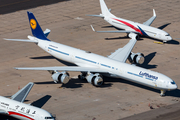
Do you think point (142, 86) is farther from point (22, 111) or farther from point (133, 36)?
point (133, 36)

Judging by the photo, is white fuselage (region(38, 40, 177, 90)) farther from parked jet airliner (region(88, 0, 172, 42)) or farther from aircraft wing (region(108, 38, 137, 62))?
parked jet airliner (region(88, 0, 172, 42))

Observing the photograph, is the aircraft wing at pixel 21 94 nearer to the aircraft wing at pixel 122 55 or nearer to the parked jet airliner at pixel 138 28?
the aircraft wing at pixel 122 55

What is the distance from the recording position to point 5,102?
49219 mm

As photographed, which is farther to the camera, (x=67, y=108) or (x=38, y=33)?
(x=38, y=33)

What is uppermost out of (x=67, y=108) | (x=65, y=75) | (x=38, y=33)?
(x=38, y=33)

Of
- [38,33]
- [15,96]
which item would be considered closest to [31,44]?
[38,33]

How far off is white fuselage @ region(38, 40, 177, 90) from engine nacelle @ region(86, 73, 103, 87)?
102 inches

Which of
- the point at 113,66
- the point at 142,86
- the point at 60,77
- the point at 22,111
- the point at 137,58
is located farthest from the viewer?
the point at 137,58

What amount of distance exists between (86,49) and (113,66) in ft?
65.7

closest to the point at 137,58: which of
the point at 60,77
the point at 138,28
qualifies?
the point at 60,77

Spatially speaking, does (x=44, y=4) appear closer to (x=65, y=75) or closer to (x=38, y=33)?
(x=38, y=33)

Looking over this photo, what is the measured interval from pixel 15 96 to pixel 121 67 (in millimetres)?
19470

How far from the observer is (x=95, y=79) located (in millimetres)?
61000

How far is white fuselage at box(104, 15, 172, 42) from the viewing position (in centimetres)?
8237
